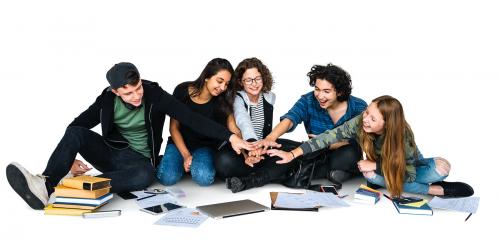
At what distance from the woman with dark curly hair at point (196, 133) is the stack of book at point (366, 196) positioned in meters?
1.11

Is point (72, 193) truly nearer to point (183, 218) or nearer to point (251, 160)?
point (183, 218)

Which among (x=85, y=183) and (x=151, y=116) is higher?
(x=151, y=116)

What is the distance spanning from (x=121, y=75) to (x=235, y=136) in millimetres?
945

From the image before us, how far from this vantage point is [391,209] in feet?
12.3

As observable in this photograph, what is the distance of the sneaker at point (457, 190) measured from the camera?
4027 mm

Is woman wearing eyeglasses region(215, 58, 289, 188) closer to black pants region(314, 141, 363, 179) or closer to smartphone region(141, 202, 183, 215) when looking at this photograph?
black pants region(314, 141, 363, 179)

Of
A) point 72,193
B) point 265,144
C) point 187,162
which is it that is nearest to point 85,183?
point 72,193

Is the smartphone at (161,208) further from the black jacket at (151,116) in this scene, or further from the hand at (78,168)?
the hand at (78,168)

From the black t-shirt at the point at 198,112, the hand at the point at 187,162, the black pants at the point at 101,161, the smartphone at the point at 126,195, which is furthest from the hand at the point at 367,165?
the smartphone at the point at 126,195

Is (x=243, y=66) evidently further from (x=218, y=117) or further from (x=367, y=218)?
(x=367, y=218)

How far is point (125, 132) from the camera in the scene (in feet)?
13.6

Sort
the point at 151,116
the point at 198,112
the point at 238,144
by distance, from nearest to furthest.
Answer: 1. the point at 238,144
2. the point at 151,116
3. the point at 198,112

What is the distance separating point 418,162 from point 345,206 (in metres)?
0.76

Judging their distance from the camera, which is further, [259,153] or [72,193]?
[259,153]
